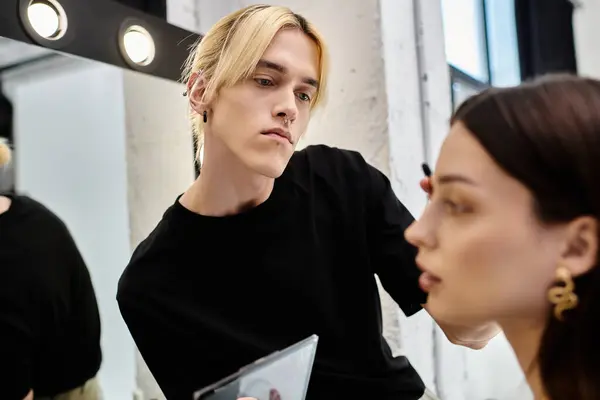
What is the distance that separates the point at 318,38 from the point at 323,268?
0.30 m

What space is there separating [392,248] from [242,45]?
33 centimetres

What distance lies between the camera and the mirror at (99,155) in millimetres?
694

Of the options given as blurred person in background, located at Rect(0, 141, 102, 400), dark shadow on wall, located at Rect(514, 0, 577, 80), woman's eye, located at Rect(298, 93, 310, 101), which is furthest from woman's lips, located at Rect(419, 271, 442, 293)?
dark shadow on wall, located at Rect(514, 0, 577, 80)

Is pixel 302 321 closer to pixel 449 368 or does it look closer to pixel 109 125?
pixel 109 125

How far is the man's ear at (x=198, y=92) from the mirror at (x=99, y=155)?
0.18 m

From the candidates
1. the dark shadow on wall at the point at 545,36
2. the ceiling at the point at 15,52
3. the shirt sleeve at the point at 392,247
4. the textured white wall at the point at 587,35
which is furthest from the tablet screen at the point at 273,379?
the textured white wall at the point at 587,35

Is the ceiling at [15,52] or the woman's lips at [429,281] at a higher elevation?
the ceiling at [15,52]

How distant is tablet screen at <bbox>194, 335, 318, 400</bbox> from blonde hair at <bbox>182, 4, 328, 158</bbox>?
0.31 metres

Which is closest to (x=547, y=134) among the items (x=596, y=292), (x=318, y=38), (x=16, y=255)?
(x=596, y=292)

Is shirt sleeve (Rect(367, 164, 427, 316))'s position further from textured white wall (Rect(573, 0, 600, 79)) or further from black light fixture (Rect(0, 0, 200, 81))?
textured white wall (Rect(573, 0, 600, 79))

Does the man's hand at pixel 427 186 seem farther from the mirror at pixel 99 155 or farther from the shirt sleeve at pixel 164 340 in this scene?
the mirror at pixel 99 155

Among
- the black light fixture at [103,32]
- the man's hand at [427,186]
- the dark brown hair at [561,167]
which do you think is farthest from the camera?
the black light fixture at [103,32]

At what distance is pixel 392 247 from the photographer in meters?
0.76

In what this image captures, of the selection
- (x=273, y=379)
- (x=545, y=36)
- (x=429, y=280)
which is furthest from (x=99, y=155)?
(x=545, y=36)
